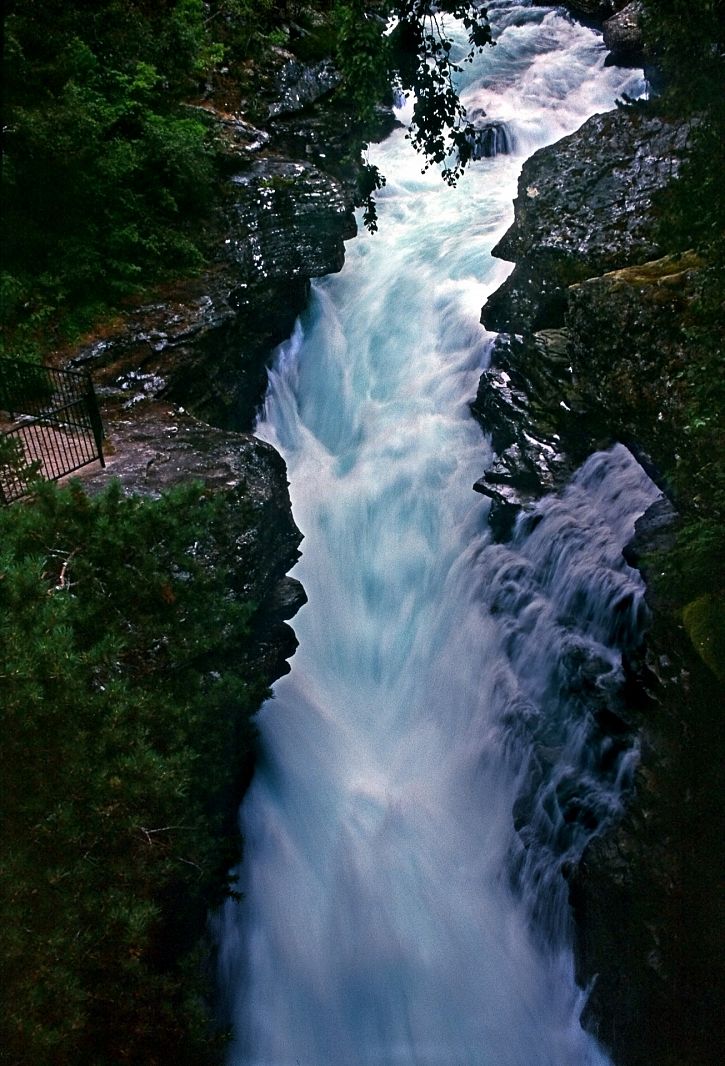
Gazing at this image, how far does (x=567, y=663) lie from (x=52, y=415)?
24.3 feet

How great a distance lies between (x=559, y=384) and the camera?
1216 cm

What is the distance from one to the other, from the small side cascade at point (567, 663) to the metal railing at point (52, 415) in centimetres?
598

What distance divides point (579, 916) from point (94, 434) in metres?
8.11

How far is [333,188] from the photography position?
641 inches

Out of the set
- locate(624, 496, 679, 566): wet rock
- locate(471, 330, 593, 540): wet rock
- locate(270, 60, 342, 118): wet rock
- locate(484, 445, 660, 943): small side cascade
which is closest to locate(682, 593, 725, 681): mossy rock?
locate(624, 496, 679, 566): wet rock

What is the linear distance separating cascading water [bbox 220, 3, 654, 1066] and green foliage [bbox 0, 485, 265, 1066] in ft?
6.91

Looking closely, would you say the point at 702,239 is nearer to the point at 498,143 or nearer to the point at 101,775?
the point at 101,775

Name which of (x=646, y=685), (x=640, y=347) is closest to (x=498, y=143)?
(x=640, y=347)

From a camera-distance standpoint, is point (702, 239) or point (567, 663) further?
point (567, 663)

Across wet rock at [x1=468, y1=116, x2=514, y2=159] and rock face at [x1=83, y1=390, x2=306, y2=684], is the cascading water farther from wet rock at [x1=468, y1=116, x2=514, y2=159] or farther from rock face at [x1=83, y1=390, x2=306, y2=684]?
wet rock at [x1=468, y1=116, x2=514, y2=159]

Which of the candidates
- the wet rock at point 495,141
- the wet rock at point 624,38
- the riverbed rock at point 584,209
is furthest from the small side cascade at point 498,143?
the riverbed rock at point 584,209

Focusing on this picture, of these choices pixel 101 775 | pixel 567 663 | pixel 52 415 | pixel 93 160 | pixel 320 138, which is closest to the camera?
pixel 101 775

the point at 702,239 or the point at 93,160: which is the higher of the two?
the point at 93,160

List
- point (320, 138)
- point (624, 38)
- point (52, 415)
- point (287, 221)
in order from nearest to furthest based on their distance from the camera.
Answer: point (52, 415)
point (287, 221)
point (320, 138)
point (624, 38)
